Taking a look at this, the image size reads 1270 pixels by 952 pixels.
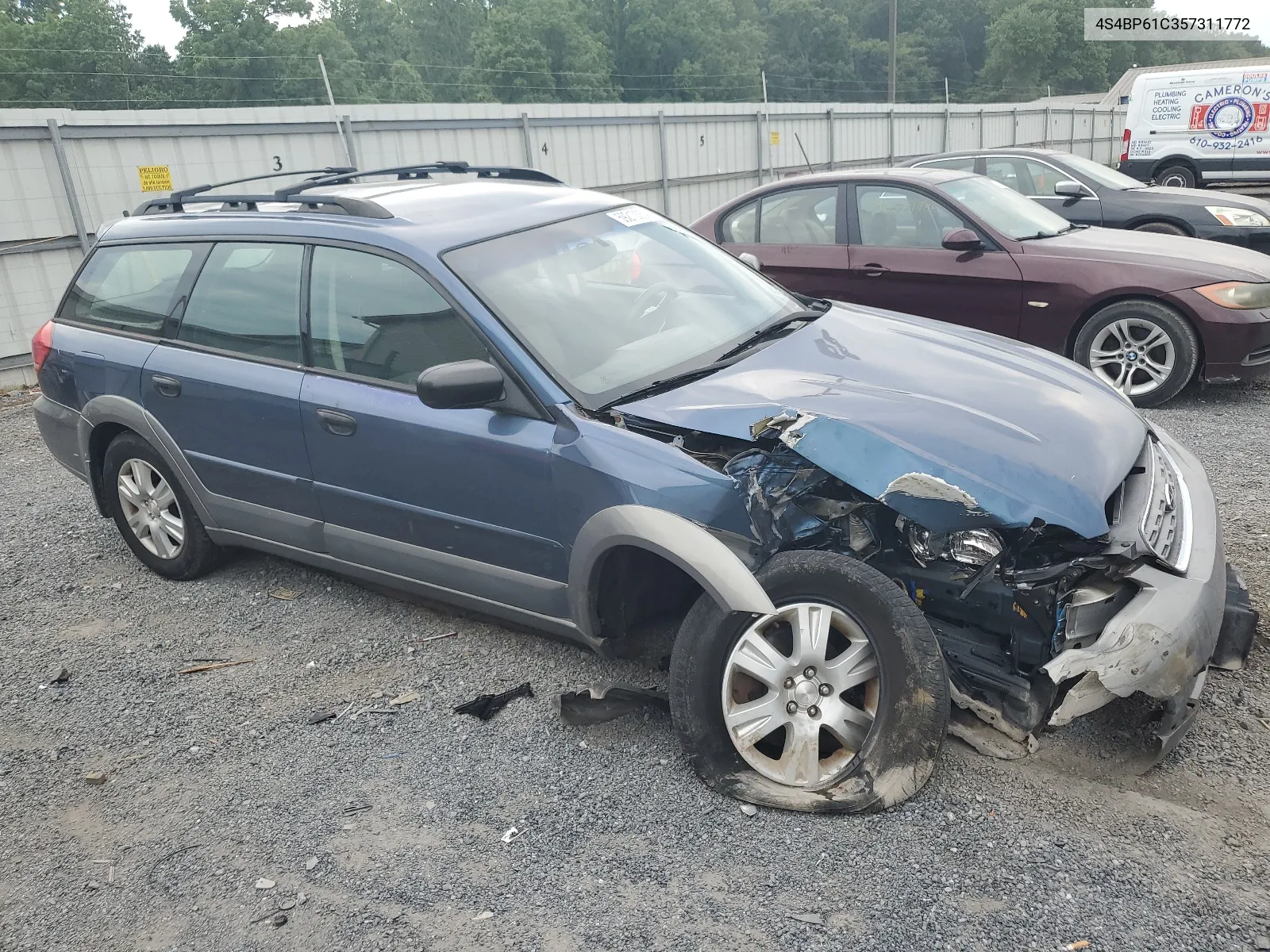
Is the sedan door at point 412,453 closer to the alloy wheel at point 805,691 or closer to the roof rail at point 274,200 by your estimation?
the roof rail at point 274,200

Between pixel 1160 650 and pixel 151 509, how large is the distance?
434 centimetres

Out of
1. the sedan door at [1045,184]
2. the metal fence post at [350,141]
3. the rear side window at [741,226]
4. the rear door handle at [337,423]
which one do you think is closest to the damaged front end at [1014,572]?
the rear door handle at [337,423]

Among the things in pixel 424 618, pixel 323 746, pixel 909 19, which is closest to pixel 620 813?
pixel 323 746

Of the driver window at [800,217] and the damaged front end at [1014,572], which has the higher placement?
the driver window at [800,217]

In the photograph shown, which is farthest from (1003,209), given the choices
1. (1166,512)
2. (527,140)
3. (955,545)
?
(527,140)

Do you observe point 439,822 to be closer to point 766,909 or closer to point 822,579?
point 766,909

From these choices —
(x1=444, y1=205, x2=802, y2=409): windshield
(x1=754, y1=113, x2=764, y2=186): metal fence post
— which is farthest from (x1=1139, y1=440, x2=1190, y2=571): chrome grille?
(x1=754, y1=113, x2=764, y2=186): metal fence post

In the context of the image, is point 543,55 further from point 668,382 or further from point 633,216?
point 668,382

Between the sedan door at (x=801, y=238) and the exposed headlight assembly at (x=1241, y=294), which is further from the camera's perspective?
the sedan door at (x=801, y=238)

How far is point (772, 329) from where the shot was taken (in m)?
3.88

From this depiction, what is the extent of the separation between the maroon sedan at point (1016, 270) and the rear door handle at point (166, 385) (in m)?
4.61

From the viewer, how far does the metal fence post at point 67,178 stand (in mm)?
9539

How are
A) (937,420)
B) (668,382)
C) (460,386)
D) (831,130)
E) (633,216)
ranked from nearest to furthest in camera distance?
1. (937,420)
2. (460,386)
3. (668,382)
4. (633,216)
5. (831,130)

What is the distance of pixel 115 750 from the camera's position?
353 cm
